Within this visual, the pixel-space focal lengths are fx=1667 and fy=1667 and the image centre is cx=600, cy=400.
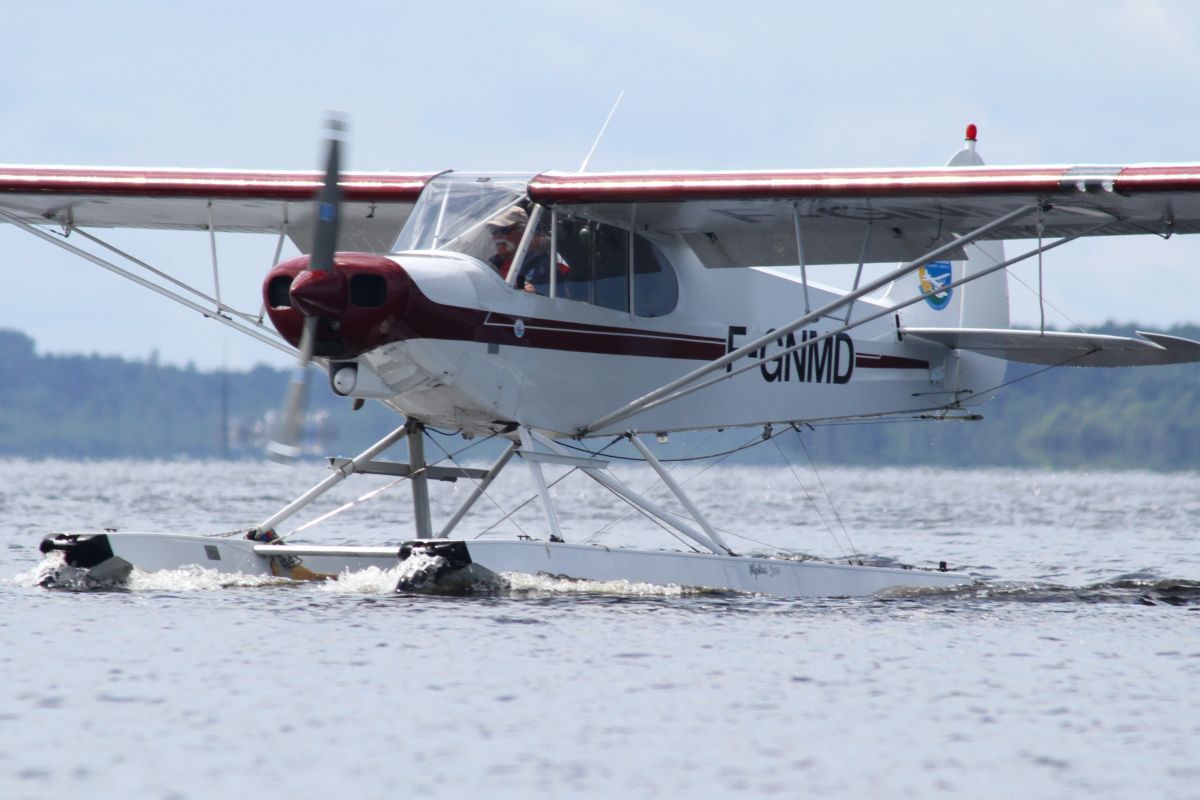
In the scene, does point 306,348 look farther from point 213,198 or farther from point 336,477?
point 213,198

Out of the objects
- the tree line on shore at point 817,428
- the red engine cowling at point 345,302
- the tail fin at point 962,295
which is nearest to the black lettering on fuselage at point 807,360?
the tail fin at point 962,295

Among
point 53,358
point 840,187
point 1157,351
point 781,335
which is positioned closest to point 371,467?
point 781,335

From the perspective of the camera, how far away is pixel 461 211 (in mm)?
10930

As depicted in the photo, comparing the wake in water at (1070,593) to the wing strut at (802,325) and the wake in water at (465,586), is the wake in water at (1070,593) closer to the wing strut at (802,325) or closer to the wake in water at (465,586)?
the wake in water at (465,586)

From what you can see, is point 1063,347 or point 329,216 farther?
point 1063,347

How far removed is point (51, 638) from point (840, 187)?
5.53 metres

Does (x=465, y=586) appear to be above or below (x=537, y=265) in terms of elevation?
below

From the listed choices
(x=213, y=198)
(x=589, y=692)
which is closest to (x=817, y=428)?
Result: (x=213, y=198)

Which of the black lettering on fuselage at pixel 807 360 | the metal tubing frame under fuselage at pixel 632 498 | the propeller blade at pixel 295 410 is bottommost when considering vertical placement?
the metal tubing frame under fuselage at pixel 632 498

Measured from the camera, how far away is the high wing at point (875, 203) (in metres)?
10.3

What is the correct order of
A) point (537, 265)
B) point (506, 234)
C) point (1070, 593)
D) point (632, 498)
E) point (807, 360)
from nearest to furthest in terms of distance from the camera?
point (506, 234) < point (537, 265) < point (632, 498) < point (1070, 593) < point (807, 360)

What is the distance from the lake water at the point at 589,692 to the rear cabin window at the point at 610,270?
2.02m

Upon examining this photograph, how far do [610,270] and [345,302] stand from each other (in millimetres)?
2422

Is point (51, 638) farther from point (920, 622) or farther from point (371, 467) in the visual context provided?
point (920, 622)
